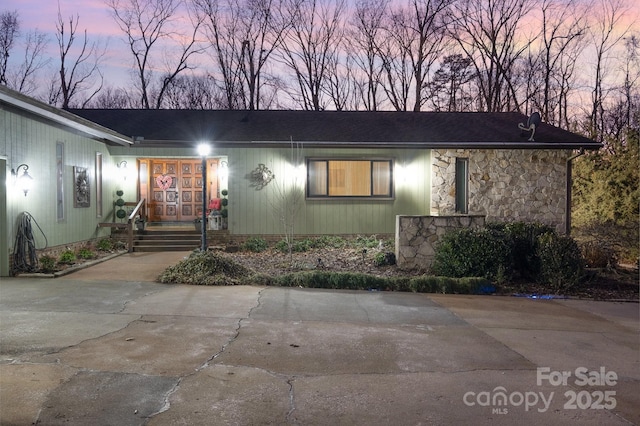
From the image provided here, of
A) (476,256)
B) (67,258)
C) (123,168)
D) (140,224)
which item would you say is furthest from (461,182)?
(67,258)

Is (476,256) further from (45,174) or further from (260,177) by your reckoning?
(45,174)

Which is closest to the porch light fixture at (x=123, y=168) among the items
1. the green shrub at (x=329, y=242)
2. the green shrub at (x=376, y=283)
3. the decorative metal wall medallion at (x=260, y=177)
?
the decorative metal wall medallion at (x=260, y=177)

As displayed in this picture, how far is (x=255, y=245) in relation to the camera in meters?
13.8

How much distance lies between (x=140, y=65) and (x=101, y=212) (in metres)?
17.8

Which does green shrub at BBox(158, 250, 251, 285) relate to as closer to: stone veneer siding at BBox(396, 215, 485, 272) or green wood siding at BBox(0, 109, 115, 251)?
green wood siding at BBox(0, 109, 115, 251)

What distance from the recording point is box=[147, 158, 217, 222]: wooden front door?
15703 millimetres

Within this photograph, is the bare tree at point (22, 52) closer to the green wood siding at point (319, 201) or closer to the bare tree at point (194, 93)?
the bare tree at point (194, 93)

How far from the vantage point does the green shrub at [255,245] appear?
44.7 ft

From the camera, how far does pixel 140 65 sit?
2870cm

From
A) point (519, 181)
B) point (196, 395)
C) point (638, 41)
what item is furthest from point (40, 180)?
point (638, 41)

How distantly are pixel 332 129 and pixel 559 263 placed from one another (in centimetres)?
800

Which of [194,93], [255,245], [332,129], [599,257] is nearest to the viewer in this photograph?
[599,257]

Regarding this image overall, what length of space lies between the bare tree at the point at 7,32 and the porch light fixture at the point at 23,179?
21819 millimetres

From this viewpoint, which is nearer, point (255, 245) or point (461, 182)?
point (255, 245)
